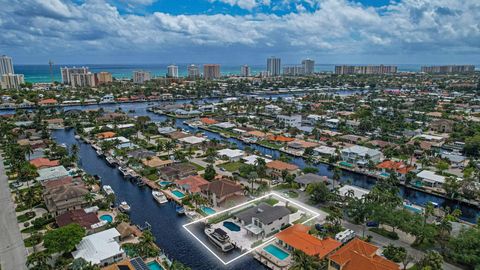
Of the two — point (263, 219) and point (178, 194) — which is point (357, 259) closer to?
point (263, 219)

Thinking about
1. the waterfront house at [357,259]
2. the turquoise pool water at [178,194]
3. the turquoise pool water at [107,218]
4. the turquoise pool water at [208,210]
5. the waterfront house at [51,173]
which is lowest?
the turquoise pool water at [107,218]

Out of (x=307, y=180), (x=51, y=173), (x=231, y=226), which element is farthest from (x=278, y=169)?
(x=51, y=173)

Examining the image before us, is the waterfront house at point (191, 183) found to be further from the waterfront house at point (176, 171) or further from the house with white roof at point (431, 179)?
the house with white roof at point (431, 179)

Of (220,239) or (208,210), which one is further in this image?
(208,210)

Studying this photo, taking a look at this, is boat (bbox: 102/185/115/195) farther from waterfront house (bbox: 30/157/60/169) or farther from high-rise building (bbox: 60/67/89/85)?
high-rise building (bbox: 60/67/89/85)

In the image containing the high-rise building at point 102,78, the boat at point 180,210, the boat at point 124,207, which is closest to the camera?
the boat at point 180,210

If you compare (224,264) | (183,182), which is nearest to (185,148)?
(183,182)

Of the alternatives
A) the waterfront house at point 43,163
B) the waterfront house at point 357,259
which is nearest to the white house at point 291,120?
the waterfront house at point 43,163
